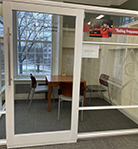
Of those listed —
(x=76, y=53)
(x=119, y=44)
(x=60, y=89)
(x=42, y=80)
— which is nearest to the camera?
(x=76, y=53)

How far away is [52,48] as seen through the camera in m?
4.22

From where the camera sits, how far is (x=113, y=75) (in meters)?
2.59

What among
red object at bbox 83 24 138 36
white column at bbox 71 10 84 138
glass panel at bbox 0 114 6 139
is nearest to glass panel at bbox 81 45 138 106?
white column at bbox 71 10 84 138

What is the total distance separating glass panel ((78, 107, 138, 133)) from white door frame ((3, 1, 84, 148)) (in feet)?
1.32

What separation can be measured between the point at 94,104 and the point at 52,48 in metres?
2.41

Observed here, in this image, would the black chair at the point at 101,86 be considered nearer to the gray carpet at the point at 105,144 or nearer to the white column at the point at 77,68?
the white column at the point at 77,68

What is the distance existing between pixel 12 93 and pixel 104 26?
172 centimetres

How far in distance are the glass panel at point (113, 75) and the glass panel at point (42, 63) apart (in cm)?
43

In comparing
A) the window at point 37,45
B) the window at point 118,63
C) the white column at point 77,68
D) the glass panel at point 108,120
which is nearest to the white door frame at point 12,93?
the white column at point 77,68

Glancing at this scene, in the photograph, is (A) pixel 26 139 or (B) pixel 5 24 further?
(A) pixel 26 139

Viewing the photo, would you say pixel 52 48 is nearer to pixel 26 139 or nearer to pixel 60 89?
pixel 60 89

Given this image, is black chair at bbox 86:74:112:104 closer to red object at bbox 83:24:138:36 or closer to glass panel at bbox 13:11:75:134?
glass panel at bbox 13:11:75:134

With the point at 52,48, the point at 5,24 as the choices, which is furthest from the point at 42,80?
the point at 5,24

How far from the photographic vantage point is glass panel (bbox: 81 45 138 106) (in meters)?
2.38
